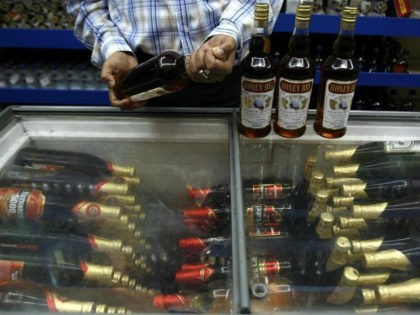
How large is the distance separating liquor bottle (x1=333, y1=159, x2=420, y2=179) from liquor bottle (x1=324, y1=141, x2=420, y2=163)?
13 millimetres

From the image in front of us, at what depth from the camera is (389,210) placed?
72 cm

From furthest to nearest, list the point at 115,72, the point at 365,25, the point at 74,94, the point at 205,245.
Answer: the point at 74,94 < the point at 365,25 < the point at 115,72 < the point at 205,245

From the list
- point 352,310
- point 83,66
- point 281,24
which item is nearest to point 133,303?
point 352,310

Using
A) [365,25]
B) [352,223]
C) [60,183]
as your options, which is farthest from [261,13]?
[365,25]

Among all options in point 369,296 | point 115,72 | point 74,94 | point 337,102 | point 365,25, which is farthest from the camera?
point 74,94

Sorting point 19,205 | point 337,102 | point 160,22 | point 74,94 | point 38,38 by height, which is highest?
point 160,22

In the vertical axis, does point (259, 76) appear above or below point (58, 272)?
above

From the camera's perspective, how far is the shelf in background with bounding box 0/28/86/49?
184 cm

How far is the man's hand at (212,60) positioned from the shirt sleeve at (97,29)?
0.93 ft

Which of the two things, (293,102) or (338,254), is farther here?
(293,102)

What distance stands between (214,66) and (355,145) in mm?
432

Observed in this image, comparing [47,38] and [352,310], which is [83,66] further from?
[352,310]

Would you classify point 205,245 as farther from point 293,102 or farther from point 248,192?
point 293,102

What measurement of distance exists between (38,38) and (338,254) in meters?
1.86
